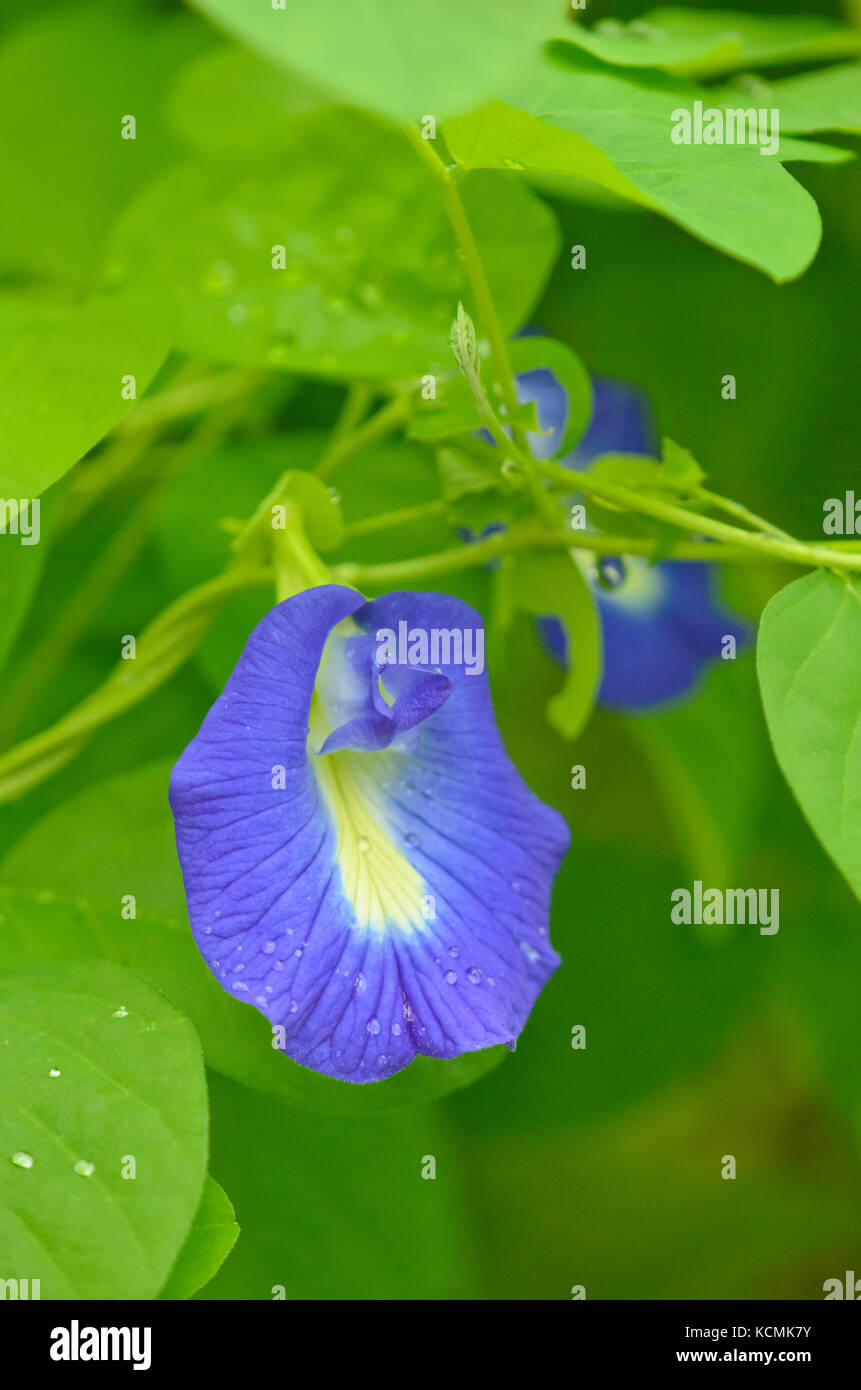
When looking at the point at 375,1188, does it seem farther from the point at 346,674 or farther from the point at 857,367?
the point at 857,367

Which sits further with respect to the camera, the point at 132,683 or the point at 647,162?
the point at 132,683

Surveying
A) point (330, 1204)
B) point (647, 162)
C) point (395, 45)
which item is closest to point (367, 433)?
point (647, 162)

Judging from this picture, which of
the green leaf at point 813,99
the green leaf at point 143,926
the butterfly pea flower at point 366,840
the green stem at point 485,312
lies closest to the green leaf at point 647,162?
the green stem at point 485,312

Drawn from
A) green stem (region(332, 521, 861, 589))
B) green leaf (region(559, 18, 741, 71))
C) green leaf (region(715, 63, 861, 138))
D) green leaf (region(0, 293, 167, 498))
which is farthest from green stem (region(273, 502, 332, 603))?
green leaf (region(715, 63, 861, 138))

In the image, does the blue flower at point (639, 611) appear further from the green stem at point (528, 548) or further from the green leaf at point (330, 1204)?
the green leaf at point (330, 1204)

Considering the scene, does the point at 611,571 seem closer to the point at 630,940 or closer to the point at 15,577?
the point at 15,577

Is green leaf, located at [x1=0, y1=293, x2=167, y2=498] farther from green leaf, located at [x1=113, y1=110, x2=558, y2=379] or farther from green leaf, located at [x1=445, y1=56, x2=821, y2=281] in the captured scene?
green leaf, located at [x1=445, y1=56, x2=821, y2=281]
